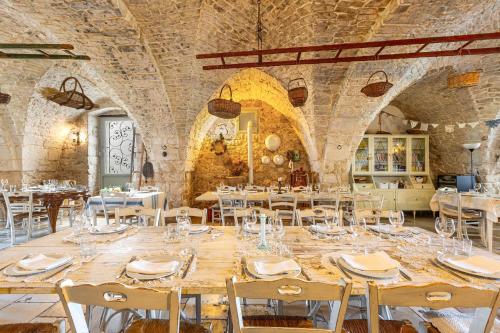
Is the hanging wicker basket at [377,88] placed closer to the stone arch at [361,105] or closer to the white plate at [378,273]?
the stone arch at [361,105]

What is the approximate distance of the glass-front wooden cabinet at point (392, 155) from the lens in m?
7.38

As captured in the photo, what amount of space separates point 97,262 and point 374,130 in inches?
315

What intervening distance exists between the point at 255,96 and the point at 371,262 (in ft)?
22.3

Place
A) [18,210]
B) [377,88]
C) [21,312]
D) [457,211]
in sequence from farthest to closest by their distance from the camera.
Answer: [18,210] < [457,211] < [377,88] < [21,312]

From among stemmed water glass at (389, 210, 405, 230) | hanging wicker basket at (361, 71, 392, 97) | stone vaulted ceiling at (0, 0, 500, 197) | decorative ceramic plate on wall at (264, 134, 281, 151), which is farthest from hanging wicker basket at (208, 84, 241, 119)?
decorative ceramic plate on wall at (264, 134, 281, 151)

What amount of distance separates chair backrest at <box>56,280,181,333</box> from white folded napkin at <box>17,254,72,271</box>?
1.62 ft

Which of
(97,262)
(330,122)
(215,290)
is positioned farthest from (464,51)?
(97,262)

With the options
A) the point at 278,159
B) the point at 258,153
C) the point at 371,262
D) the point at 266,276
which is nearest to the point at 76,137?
the point at 258,153

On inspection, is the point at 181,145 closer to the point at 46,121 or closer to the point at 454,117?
the point at 46,121

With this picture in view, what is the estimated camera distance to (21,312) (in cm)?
230

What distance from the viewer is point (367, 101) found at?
5.15 metres

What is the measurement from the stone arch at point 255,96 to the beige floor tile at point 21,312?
4.23m

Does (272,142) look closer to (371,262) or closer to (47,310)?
(47,310)

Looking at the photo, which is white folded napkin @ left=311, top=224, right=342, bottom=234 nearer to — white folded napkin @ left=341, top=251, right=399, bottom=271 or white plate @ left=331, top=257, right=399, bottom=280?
white folded napkin @ left=341, top=251, right=399, bottom=271
